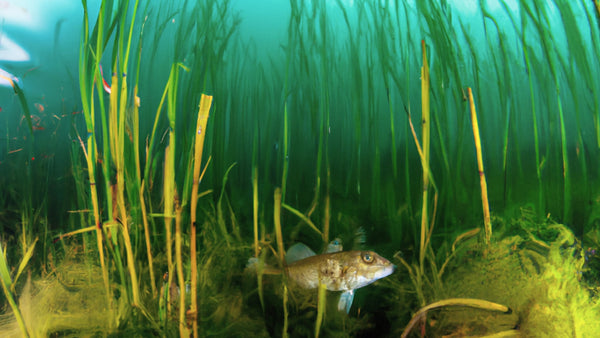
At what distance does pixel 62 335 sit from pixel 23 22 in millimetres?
864

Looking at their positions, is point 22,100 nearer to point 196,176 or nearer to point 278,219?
point 196,176

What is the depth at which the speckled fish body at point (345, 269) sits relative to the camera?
791 mm

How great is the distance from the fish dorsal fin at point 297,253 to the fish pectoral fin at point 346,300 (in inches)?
5.0

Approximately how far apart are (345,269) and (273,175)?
29cm

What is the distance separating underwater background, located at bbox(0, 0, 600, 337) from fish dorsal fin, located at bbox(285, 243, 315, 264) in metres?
0.02

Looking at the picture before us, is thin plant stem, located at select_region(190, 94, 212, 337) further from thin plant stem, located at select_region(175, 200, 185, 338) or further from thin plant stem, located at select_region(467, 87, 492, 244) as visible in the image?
thin plant stem, located at select_region(467, 87, 492, 244)

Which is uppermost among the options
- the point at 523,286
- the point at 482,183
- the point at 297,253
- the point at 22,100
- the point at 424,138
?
the point at 22,100

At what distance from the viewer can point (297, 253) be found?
32.9 inches

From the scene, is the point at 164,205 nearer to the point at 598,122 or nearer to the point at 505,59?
the point at 505,59

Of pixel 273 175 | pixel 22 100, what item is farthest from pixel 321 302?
pixel 22 100

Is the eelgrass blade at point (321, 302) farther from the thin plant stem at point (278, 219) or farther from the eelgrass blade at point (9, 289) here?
the eelgrass blade at point (9, 289)

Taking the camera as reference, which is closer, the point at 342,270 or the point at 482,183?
the point at 342,270

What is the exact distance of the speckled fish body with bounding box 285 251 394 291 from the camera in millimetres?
791

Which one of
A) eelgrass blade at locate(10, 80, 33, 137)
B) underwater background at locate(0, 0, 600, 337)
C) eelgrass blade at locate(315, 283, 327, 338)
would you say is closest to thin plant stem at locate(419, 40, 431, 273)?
underwater background at locate(0, 0, 600, 337)
